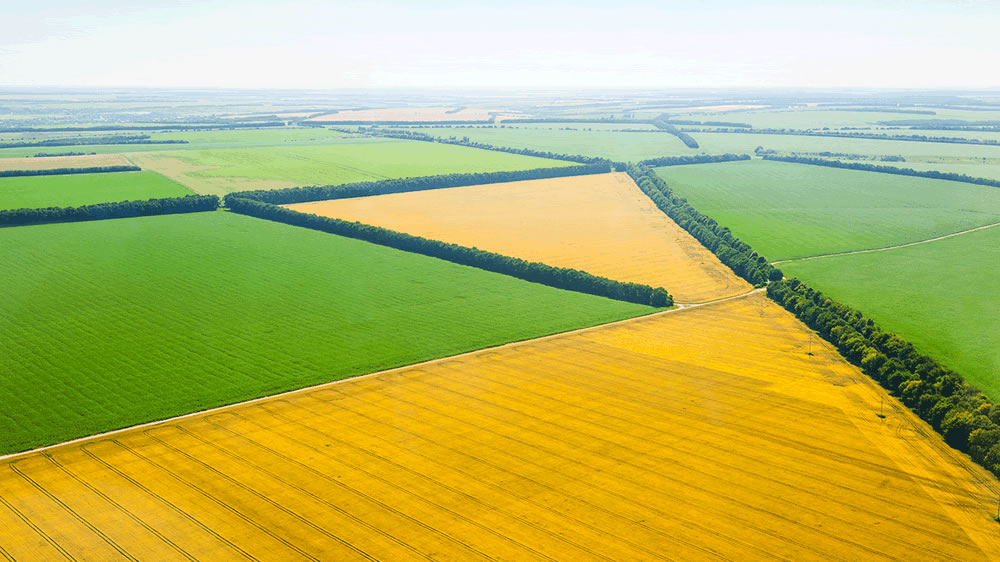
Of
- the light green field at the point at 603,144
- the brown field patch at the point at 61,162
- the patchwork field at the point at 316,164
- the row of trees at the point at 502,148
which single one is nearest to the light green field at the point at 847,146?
the light green field at the point at 603,144

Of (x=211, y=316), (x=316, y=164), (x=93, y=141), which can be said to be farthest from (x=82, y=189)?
(x=93, y=141)

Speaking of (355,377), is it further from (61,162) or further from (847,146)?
(847,146)

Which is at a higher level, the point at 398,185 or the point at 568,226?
the point at 398,185

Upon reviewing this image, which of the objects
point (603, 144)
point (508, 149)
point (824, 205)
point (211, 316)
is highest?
point (603, 144)

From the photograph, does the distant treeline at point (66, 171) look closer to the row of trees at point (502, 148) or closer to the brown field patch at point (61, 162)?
the brown field patch at point (61, 162)

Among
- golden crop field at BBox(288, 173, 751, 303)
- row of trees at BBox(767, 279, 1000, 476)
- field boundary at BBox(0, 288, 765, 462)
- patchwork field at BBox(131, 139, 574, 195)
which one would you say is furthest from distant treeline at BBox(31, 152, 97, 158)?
row of trees at BBox(767, 279, 1000, 476)
